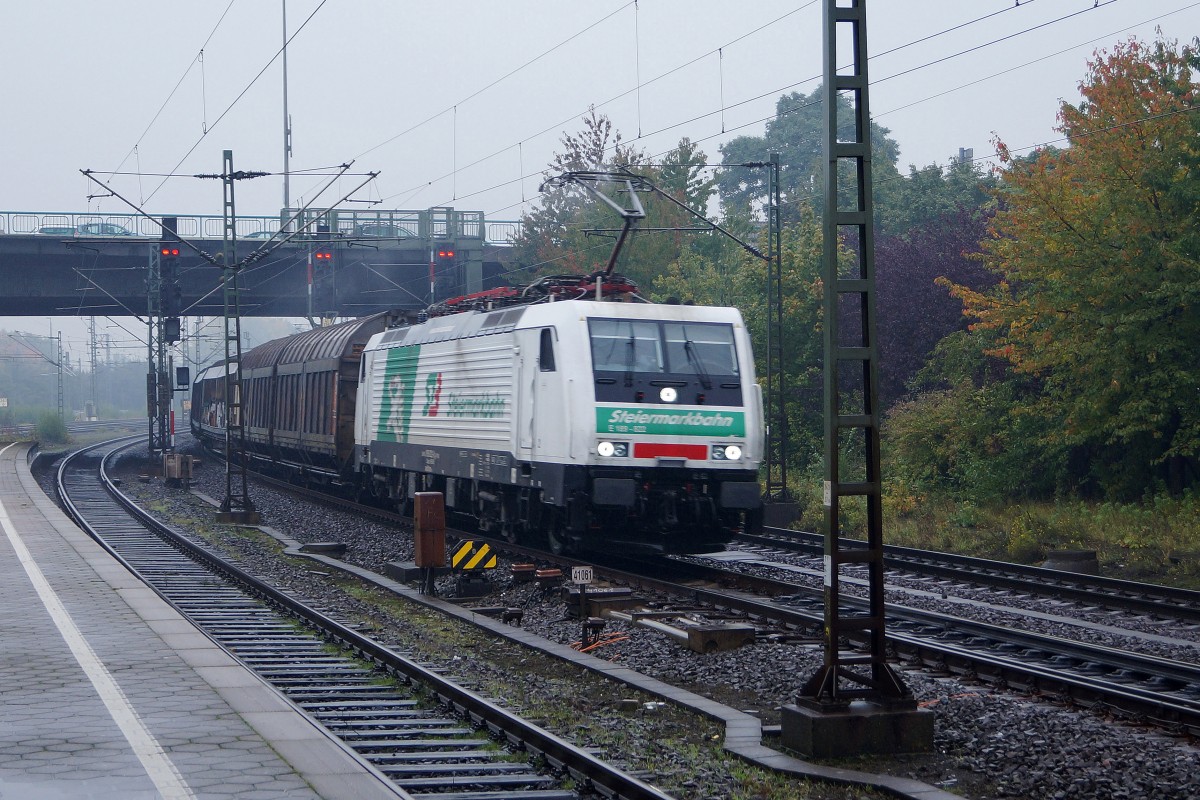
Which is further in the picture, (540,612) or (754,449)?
(754,449)

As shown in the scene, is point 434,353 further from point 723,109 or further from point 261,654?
point 261,654

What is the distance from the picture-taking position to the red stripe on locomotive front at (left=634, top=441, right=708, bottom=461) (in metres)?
16.6

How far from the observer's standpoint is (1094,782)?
7.43 metres

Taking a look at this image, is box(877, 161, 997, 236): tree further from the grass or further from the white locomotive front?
the white locomotive front

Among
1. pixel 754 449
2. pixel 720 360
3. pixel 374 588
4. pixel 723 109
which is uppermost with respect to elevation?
pixel 723 109

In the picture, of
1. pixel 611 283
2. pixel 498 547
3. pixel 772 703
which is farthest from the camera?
pixel 498 547

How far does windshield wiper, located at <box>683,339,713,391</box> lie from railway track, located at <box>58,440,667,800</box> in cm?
554

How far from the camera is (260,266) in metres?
49.0

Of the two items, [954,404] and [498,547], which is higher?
[954,404]

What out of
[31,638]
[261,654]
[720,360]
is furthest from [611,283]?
[31,638]

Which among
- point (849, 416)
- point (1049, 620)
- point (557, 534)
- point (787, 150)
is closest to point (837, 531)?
point (849, 416)

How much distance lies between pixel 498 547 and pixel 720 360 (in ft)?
16.8

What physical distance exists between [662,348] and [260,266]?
3475 centimetres

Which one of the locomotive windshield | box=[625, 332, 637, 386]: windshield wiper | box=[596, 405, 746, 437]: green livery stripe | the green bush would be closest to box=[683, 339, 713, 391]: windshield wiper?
the locomotive windshield
